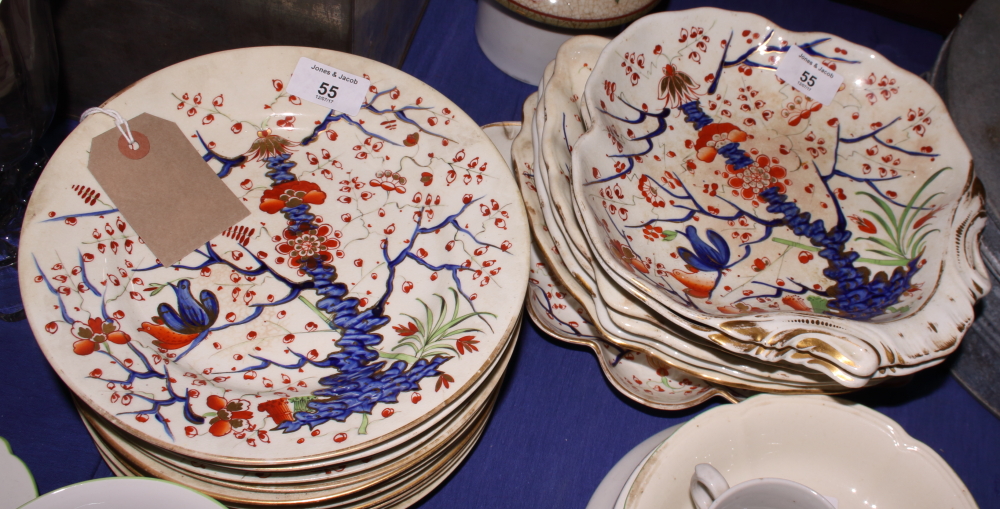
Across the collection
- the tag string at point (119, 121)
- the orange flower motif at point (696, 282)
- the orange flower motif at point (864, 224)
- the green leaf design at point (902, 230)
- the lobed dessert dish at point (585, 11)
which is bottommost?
the tag string at point (119, 121)

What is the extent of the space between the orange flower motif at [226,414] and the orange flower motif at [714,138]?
24.9 inches

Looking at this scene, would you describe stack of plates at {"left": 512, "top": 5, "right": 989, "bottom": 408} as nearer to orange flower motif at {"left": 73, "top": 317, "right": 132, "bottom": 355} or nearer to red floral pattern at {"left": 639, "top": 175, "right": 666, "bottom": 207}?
red floral pattern at {"left": 639, "top": 175, "right": 666, "bottom": 207}

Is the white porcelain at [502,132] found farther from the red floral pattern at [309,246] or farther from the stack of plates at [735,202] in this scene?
the red floral pattern at [309,246]

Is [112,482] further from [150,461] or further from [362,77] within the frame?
[362,77]

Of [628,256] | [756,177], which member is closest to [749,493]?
[628,256]

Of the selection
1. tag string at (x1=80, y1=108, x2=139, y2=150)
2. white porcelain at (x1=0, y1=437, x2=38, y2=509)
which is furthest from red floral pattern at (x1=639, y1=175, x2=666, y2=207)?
white porcelain at (x1=0, y1=437, x2=38, y2=509)

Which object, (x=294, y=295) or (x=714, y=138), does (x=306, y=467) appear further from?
(x=714, y=138)

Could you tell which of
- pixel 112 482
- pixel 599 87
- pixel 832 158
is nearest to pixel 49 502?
pixel 112 482

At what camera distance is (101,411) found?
549 mm

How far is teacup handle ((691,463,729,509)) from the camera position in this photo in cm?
53

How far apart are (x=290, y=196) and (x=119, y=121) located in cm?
19

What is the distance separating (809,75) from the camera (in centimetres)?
88

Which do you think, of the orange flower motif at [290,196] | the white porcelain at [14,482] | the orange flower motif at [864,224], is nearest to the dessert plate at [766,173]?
the orange flower motif at [864,224]

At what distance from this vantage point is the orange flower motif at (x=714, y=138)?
895 millimetres
